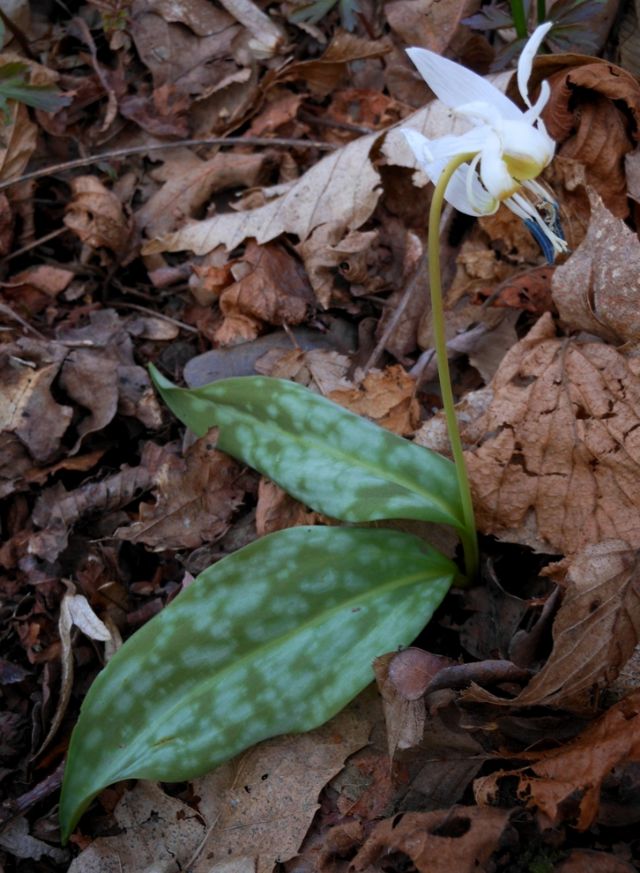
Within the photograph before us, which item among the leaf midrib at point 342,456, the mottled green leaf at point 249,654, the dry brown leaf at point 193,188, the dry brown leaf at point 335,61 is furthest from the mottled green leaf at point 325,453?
the dry brown leaf at point 335,61

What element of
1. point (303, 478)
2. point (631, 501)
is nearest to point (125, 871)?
point (303, 478)

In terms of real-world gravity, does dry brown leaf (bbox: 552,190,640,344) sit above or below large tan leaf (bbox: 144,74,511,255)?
above

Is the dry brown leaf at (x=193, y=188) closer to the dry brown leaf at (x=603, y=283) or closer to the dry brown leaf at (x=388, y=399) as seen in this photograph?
the dry brown leaf at (x=388, y=399)

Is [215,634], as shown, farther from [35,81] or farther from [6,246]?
[35,81]

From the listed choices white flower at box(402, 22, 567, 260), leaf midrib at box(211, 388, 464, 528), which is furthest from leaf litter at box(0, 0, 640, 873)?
white flower at box(402, 22, 567, 260)

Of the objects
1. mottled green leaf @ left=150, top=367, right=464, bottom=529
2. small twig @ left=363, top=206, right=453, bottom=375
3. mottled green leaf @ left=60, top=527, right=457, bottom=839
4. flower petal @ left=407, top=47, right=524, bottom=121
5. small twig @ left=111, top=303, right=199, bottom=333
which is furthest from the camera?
small twig @ left=111, top=303, right=199, bottom=333

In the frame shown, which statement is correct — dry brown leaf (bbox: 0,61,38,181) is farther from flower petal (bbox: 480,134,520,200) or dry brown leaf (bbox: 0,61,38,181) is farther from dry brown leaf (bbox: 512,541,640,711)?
dry brown leaf (bbox: 512,541,640,711)

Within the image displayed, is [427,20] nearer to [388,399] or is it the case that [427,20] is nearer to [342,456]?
[388,399]
